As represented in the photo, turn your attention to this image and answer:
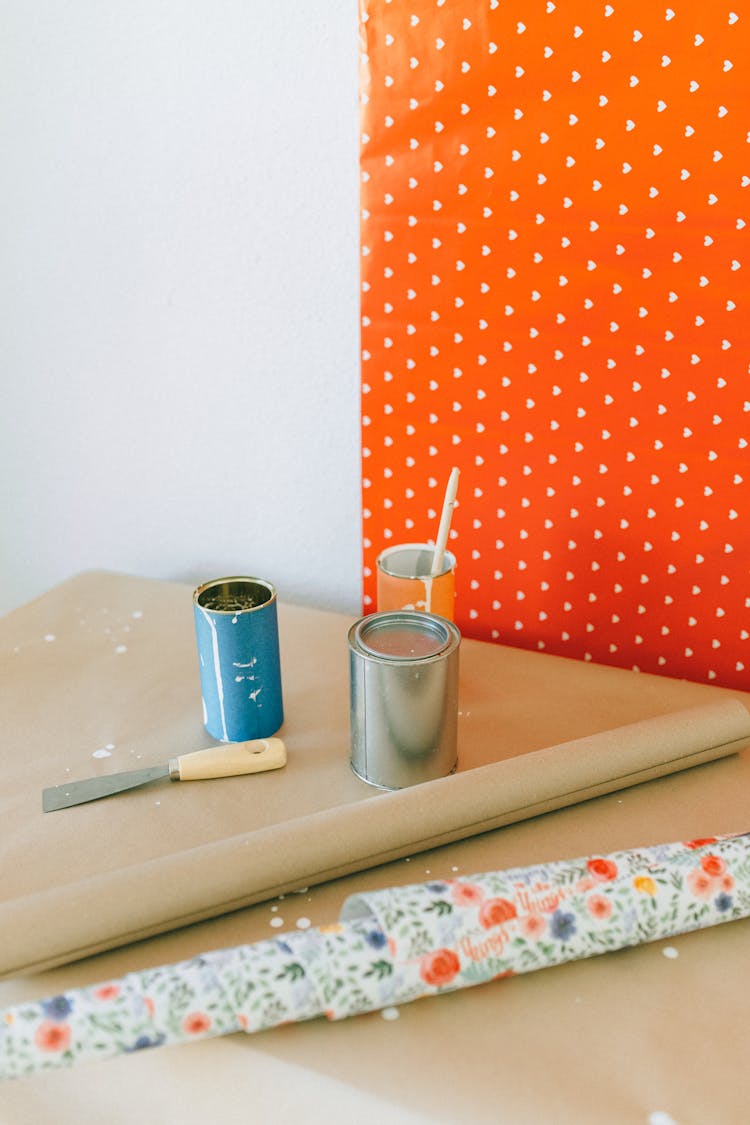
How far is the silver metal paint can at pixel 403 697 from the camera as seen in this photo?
0.66 meters

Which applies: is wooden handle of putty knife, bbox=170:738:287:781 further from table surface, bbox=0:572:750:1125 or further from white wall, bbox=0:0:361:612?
white wall, bbox=0:0:361:612

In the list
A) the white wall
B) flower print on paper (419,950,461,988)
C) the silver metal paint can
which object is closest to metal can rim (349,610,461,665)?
the silver metal paint can

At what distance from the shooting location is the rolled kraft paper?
0.54 metres

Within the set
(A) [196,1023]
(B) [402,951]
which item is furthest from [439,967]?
(A) [196,1023]

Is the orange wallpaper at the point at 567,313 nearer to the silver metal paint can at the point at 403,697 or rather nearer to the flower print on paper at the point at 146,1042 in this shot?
the silver metal paint can at the point at 403,697

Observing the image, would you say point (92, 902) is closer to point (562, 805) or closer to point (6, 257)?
point (562, 805)

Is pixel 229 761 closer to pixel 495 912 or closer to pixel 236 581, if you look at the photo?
pixel 236 581

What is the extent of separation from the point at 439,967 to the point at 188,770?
29 centimetres

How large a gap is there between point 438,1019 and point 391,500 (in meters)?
0.57

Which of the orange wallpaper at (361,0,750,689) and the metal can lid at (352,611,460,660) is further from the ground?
the orange wallpaper at (361,0,750,689)

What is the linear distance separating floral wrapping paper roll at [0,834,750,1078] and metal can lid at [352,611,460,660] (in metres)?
0.19

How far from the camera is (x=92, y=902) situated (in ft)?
1.78

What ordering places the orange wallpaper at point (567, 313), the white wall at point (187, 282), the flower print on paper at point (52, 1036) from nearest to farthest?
the flower print on paper at point (52, 1036)
the orange wallpaper at point (567, 313)
the white wall at point (187, 282)

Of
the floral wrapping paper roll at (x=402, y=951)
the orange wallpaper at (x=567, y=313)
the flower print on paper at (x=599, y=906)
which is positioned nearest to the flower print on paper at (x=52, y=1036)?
the floral wrapping paper roll at (x=402, y=951)
